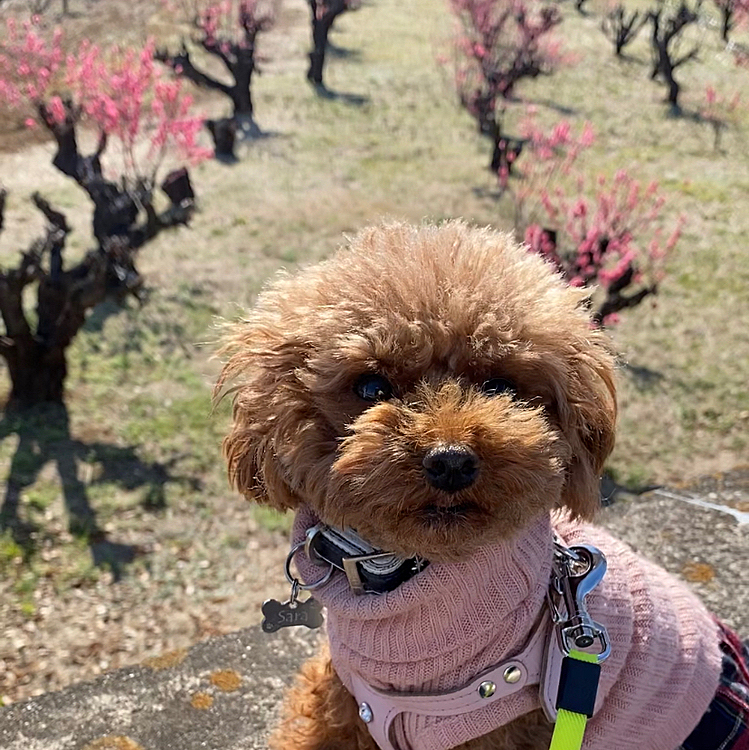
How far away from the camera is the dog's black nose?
4.55ft

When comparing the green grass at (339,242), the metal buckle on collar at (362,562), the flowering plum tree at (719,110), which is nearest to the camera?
the metal buckle on collar at (362,562)

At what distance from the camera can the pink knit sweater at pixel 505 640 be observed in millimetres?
1519

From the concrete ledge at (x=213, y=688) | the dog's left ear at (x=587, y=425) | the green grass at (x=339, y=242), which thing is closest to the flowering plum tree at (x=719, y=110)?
the green grass at (x=339, y=242)

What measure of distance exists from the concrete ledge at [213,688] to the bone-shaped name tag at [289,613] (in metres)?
0.43

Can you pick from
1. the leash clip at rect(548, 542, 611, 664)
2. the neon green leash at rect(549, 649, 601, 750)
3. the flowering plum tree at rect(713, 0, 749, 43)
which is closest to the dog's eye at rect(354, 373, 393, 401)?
the leash clip at rect(548, 542, 611, 664)

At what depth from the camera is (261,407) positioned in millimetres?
1665

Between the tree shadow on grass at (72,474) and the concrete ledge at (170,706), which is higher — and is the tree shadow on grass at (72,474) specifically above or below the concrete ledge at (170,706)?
below

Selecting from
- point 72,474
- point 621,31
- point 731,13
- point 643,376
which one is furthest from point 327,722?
point 731,13

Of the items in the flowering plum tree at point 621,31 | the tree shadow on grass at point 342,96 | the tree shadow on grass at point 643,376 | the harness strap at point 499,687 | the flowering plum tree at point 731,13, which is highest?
the flowering plum tree at point 731,13

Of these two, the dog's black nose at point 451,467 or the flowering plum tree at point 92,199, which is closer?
the dog's black nose at point 451,467

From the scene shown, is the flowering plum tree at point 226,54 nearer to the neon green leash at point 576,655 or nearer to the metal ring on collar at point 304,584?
the metal ring on collar at point 304,584

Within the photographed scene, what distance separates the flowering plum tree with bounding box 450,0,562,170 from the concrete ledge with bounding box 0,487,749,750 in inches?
325

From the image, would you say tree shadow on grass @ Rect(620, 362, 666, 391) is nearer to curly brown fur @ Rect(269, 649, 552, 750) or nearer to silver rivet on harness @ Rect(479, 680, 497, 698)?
curly brown fur @ Rect(269, 649, 552, 750)

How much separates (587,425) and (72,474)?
148 inches
